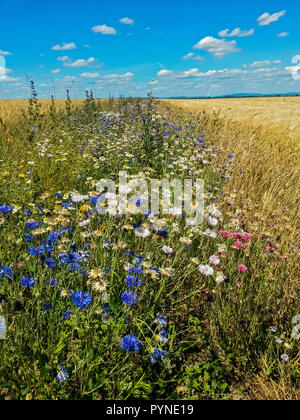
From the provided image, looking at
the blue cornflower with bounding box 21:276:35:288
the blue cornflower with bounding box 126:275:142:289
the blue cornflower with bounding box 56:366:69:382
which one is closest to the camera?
the blue cornflower with bounding box 56:366:69:382

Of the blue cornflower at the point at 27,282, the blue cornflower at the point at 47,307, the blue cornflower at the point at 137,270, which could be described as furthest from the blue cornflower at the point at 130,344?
the blue cornflower at the point at 27,282

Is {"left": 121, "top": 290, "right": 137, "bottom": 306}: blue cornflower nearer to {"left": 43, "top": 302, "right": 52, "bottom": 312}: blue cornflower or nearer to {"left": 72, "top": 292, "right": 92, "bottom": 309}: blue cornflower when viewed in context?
{"left": 72, "top": 292, "right": 92, "bottom": 309}: blue cornflower

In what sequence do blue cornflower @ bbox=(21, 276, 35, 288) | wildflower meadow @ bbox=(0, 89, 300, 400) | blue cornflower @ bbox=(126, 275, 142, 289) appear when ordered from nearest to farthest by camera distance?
wildflower meadow @ bbox=(0, 89, 300, 400) < blue cornflower @ bbox=(21, 276, 35, 288) < blue cornflower @ bbox=(126, 275, 142, 289)

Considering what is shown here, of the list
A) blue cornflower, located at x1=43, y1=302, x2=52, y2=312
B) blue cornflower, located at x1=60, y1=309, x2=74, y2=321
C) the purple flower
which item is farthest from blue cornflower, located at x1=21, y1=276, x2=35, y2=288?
the purple flower

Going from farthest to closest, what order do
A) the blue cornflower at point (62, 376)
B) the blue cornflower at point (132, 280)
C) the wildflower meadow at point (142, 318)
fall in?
the blue cornflower at point (132, 280) < the wildflower meadow at point (142, 318) < the blue cornflower at point (62, 376)

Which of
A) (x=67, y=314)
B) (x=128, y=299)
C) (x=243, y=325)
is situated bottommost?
(x=243, y=325)

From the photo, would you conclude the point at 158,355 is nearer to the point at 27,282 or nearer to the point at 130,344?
the point at 130,344

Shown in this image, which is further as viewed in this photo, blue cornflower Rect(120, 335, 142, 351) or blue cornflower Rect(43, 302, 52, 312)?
blue cornflower Rect(43, 302, 52, 312)

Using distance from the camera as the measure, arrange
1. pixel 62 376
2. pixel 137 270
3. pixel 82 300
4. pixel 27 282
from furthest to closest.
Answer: pixel 137 270 < pixel 27 282 < pixel 82 300 < pixel 62 376

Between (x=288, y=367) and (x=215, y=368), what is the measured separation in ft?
1.52

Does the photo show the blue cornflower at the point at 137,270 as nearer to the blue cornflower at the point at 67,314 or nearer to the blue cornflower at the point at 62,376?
the blue cornflower at the point at 67,314

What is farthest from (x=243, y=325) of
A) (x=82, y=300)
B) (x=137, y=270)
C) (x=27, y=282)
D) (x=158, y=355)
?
(x=27, y=282)

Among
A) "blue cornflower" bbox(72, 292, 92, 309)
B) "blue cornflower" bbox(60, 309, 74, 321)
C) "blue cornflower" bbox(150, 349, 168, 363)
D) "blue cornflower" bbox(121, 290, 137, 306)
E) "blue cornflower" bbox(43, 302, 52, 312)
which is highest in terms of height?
"blue cornflower" bbox(72, 292, 92, 309)
